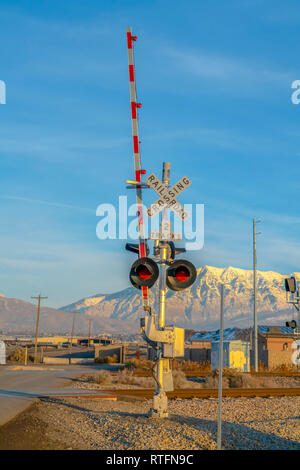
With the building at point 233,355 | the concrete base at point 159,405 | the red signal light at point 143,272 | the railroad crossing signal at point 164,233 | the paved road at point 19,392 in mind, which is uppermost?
the railroad crossing signal at point 164,233

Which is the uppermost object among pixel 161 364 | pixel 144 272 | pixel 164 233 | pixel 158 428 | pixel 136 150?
pixel 136 150

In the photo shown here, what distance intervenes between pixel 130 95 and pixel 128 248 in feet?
12.2

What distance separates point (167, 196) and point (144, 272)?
6.26 feet

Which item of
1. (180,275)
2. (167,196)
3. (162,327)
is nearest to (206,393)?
(162,327)

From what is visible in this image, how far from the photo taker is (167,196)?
12.7 meters

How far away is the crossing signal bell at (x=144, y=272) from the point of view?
1201 cm

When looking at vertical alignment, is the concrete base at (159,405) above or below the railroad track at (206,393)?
above

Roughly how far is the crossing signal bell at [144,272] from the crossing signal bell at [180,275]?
1.67 ft

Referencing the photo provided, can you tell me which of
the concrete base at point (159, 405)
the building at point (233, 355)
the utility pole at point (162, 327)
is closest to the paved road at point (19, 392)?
the concrete base at point (159, 405)

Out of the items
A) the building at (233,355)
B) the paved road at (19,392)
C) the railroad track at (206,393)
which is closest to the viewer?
the paved road at (19,392)

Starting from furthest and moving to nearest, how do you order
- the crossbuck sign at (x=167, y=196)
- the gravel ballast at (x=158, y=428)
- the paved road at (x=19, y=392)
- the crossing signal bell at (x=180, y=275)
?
the paved road at (x=19, y=392), the crossbuck sign at (x=167, y=196), the crossing signal bell at (x=180, y=275), the gravel ballast at (x=158, y=428)

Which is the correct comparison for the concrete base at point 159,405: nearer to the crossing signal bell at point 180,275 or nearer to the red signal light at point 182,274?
the crossing signal bell at point 180,275

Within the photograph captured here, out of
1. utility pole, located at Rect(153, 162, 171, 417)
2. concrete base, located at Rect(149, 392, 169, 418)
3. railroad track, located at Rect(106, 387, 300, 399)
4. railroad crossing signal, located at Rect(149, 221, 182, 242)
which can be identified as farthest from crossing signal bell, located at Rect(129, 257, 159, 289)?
railroad track, located at Rect(106, 387, 300, 399)

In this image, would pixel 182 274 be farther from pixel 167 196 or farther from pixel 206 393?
pixel 206 393
